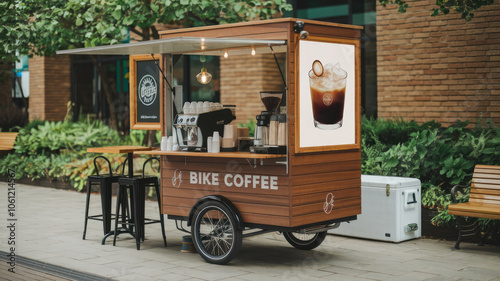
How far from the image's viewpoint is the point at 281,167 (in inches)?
270

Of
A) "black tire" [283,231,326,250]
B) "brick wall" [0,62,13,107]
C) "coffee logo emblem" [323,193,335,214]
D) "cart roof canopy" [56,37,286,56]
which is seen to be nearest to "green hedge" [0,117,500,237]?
"black tire" [283,231,326,250]

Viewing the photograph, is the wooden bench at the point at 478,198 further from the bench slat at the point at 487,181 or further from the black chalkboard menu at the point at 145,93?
the black chalkboard menu at the point at 145,93

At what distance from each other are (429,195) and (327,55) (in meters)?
2.87

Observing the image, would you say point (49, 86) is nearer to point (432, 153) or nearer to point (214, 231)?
point (432, 153)

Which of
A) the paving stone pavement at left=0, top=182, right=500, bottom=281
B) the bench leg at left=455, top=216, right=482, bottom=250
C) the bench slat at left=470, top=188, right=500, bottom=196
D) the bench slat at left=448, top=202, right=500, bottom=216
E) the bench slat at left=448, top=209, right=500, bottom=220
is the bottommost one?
the paving stone pavement at left=0, top=182, right=500, bottom=281

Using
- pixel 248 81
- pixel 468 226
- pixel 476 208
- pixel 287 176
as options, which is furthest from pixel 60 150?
pixel 476 208

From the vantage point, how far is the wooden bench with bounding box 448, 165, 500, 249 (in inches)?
302

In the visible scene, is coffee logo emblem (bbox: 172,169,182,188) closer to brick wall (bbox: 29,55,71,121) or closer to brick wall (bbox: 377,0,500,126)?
brick wall (bbox: 377,0,500,126)

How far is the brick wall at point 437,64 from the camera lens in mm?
10664

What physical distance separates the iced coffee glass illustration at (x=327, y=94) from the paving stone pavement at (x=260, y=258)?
5.17 feet

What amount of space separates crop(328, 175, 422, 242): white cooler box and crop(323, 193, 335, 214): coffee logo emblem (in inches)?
51.7

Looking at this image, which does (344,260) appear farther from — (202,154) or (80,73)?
(80,73)

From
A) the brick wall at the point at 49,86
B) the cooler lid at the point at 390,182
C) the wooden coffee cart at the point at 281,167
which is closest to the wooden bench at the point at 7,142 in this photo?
the brick wall at the point at 49,86

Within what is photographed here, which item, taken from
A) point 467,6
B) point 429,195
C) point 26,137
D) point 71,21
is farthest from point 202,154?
point 26,137
